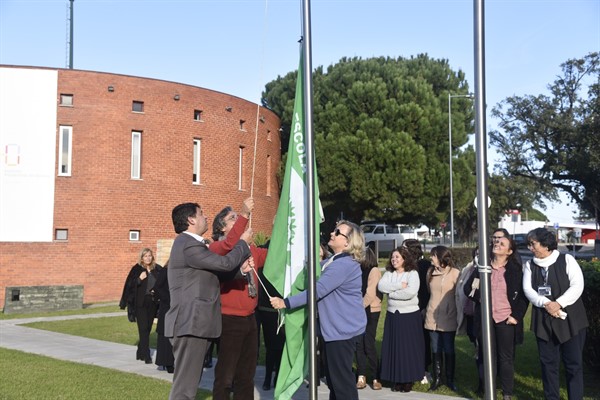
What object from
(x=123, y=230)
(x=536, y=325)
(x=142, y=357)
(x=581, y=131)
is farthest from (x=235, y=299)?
(x=581, y=131)

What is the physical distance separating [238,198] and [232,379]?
2331 centimetres

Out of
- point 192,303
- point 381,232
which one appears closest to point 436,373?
point 192,303

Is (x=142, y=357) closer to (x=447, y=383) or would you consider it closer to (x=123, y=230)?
(x=447, y=383)

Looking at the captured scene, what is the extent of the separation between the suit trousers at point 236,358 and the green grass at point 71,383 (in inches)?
76.3

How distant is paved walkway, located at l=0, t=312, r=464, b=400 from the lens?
26.9 feet

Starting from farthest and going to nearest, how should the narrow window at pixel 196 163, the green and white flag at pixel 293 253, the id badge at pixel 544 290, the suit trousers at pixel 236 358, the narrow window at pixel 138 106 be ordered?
the narrow window at pixel 196 163 < the narrow window at pixel 138 106 < the id badge at pixel 544 290 < the suit trousers at pixel 236 358 < the green and white flag at pixel 293 253

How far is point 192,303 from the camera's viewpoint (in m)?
5.65

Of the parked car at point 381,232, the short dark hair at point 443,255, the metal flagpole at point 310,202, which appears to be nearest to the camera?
the metal flagpole at point 310,202

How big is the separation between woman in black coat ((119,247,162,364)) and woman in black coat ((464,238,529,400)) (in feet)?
18.2

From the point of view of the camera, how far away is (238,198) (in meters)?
29.3

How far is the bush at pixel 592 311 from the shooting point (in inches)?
325

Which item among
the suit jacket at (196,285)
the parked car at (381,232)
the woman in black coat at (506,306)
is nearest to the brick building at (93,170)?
the woman in black coat at (506,306)

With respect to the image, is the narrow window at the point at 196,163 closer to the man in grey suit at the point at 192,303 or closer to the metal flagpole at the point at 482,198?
the man in grey suit at the point at 192,303

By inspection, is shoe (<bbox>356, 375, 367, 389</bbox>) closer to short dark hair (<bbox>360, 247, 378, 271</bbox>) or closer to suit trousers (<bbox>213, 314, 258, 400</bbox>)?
short dark hair (<bbox>360, 247, 378, 271</bbox>)
